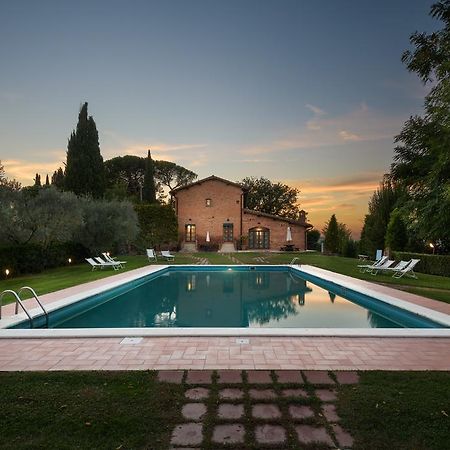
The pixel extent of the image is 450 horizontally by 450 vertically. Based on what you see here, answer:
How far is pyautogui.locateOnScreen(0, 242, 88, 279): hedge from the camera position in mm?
13562

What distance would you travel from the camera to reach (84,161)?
1118 inches

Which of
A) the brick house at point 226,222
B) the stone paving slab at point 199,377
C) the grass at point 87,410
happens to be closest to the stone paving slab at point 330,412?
the stone paving slab at point 199,377

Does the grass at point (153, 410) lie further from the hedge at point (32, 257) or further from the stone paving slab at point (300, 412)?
the hedge at point (32, 257)

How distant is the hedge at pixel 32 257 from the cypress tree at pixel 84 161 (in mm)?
10629

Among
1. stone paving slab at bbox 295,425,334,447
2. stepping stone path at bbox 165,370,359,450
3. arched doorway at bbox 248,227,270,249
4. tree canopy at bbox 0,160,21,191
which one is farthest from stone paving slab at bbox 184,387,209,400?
arched doorway at bbox 248,227,270,249

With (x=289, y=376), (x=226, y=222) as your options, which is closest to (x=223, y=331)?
(x=289, y=376)

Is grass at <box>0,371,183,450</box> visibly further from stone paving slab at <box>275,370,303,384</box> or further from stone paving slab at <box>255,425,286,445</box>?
stone paving slab at <box>275,370,303,384</box>

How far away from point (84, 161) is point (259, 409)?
28.8 meters

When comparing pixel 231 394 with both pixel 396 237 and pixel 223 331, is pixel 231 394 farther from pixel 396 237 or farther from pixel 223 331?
pixel 396 237

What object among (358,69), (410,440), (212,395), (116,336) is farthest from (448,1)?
(358,69)

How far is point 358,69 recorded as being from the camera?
16672 millimetres

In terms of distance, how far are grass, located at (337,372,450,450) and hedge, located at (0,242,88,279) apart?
1396cm

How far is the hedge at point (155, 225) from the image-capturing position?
91.0 ft

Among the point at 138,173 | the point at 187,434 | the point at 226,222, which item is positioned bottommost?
the point at 187,434
